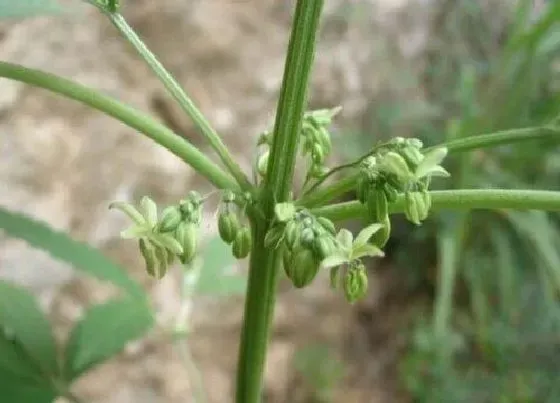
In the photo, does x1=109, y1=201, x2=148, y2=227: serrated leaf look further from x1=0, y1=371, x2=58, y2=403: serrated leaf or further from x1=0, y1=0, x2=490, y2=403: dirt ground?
x1=0, y1=0, x2=490, y2=403: dirt ground

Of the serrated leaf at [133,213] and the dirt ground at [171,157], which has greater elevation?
the dirt ground at [171,157]

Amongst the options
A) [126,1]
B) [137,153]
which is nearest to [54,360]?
[137,153]

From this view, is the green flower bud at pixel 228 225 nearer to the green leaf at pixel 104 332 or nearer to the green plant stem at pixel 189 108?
the green plant stem at pixel 189 108

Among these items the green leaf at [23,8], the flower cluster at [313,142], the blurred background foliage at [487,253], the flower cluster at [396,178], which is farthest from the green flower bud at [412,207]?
the blurred background foliage at [487,253]

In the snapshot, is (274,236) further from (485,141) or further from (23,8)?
(23,8)

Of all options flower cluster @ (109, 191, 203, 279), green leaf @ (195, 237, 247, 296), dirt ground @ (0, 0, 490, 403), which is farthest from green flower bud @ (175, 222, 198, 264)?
dirt ground @ (0, 0, 490, 403)

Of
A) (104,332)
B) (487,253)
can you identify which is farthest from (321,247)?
(487,253)

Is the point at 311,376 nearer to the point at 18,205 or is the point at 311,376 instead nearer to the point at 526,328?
the point at 526,328
